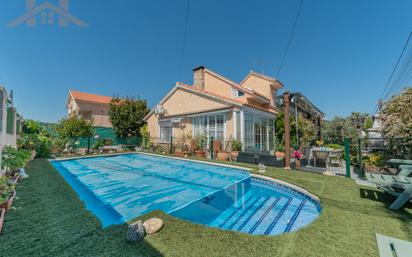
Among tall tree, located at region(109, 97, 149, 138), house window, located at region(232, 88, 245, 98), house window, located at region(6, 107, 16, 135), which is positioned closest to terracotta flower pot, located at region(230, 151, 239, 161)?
house window, located at region(232, 88, 245, 98)

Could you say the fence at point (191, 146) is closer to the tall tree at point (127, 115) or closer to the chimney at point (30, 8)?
the tall tree at point (127, 115)

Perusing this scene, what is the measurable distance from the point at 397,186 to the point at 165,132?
1859cm

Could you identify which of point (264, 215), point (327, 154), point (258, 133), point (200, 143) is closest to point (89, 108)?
point (200, 143)

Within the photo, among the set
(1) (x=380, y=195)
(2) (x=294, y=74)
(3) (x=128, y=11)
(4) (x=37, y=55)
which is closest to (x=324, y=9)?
(2) (x=294, y=74)

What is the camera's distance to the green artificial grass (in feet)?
8.66

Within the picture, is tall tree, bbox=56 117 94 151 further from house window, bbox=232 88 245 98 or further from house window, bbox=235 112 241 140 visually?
house window, bbox=232 88 245 98

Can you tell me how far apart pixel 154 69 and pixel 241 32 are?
1377cm

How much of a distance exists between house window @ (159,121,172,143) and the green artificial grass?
14938 millimetres

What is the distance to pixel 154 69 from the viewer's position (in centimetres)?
2409

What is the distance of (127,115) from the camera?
75.7 ft

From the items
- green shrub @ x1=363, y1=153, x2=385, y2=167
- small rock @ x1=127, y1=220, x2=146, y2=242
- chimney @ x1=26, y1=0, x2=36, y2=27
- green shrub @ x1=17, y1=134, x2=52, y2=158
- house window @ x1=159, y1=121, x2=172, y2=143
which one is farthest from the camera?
house window @ x1=159, y1=121, x2=172, y2=143

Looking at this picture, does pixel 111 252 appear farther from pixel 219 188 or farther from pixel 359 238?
pixel 219 188

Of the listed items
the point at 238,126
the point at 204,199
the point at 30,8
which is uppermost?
the point at 30,8

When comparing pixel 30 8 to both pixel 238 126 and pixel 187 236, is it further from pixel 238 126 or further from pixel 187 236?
pixel 238 126
